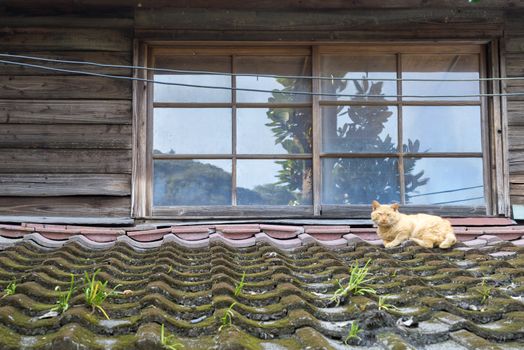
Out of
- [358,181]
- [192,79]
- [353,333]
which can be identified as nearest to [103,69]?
[192,79]

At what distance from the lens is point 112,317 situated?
217 centimetres

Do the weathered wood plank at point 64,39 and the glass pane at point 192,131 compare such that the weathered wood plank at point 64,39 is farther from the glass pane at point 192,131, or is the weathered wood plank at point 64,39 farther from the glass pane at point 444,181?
the glass pane at point 444,181

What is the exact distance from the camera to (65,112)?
4547mm

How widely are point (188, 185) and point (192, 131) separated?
0.49m

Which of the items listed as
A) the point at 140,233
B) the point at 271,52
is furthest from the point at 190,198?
the point at 271,52

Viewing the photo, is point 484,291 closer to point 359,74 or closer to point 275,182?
point 275,182

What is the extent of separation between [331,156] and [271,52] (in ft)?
3.61

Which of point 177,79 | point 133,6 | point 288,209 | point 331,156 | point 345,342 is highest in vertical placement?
point 133,6

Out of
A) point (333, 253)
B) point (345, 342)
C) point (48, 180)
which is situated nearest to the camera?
point (345, 342)

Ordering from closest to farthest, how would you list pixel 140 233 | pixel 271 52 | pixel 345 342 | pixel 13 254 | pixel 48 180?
1. pixel 345 342
2. pixel 13 254
3. pixel 140 233
4. pixel 48 180
5. pixel 271 52

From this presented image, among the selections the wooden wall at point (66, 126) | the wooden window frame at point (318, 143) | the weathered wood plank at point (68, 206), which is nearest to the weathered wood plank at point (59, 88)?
the wooden wall at point (66, 126)

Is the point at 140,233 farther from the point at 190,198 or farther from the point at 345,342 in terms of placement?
the point at 345,342

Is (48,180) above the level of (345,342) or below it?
above

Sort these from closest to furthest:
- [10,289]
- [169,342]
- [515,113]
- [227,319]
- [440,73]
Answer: [169,342], [227,319], [10,289], [515,113], [440,73]
